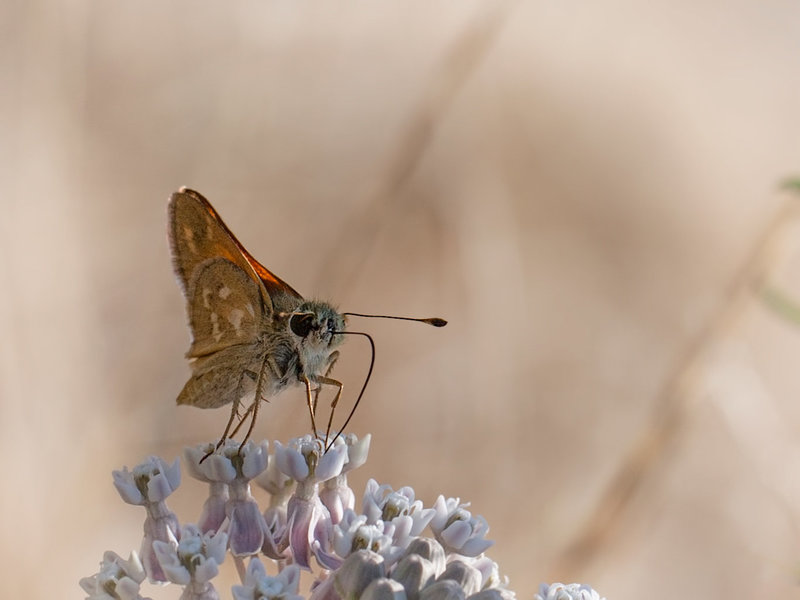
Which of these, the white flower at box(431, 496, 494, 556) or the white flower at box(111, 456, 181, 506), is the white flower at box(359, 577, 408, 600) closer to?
the white flower at box(431, 496, 494, 556)

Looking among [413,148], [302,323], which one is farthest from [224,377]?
[413,148]

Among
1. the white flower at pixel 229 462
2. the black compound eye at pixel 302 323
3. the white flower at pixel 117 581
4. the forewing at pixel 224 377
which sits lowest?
the white flower at pixel 117 581

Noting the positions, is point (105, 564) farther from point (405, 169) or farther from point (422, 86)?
point (422, 86)

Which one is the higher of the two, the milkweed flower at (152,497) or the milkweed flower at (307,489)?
the milkweed flower at (307,489)

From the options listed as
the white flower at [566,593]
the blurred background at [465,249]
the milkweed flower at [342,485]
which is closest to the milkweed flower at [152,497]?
the milkweed flower at [342,485]

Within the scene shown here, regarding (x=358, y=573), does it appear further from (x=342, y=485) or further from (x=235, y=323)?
(x=235, y=323)

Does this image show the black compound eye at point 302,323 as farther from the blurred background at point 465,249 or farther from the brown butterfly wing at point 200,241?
the blurred background at point 465,249
